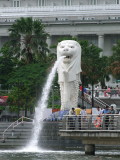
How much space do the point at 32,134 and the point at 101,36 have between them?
75.3 meters

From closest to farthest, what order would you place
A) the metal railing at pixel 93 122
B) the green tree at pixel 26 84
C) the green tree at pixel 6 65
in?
1. the metal railing at pixel 93 122
2. the green tree at pixel 26 84
3. the green tree at pixel 6 65

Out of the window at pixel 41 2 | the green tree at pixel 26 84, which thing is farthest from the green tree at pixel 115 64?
the window at pixel 41 2

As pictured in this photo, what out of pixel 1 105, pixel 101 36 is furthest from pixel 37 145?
pixel 101 36

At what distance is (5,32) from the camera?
140375mm

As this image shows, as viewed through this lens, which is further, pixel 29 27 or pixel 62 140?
pixel 29 27

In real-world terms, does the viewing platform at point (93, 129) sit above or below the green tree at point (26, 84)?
below

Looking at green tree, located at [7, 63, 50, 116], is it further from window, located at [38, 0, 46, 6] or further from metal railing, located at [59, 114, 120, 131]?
window, located at [38, 0, 46, 6]

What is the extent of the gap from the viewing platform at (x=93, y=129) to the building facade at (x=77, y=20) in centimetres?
8160

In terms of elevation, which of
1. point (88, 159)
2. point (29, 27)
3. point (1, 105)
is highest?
point (29, 27)

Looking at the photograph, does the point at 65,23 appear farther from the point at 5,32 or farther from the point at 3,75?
the point at 3,75

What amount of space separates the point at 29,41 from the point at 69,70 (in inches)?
1278

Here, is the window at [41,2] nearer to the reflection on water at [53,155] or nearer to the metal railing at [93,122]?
the reflection on water at [53,155]

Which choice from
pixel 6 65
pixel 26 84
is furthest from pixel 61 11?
pixel 26 84

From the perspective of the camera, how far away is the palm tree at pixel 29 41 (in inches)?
3848
